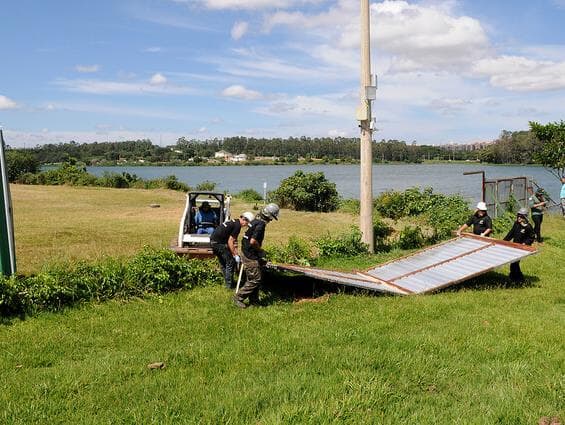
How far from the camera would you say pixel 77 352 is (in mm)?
6262

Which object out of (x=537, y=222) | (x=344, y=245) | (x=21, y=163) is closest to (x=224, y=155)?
(x=21, y=163)

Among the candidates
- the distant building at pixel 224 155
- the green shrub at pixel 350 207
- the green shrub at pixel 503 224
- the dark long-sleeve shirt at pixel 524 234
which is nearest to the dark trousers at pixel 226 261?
the dark long-sleeve shirt at pixel 524 234

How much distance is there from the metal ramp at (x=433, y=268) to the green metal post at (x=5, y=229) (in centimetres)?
436

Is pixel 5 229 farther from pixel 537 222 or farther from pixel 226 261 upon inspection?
pixel 537 222

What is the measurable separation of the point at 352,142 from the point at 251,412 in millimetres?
112033

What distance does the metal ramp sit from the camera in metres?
9.14

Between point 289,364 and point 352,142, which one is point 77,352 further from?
point 352,142

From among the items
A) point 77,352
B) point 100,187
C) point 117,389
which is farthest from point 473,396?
point 100,187

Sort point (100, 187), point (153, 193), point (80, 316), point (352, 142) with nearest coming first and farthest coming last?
point (80, 316) → point (153, 193) → point (100, 187) → point (352, 142)

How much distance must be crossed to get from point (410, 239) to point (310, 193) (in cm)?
1470

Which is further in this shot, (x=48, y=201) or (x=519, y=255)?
Answer: (x=48, y=201)

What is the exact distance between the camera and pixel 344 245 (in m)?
12.5

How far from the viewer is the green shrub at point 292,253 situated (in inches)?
427

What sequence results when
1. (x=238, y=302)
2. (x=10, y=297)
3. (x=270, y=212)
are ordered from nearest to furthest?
(x=10, y=297)
(x=238, y=302)
(x=270, y=212)
